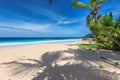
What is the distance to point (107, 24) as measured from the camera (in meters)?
19.5

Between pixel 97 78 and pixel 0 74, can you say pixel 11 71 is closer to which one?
pixel 0 74

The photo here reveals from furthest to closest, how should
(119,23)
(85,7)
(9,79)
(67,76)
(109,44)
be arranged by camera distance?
1. (109,44)
2. (119,23)
3. (85,7)
4. (67,76)
5. (9,79)

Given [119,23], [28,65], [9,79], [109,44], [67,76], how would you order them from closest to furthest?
[9,79]
[67,76]
[28,65]
[119,23]
[109,44]

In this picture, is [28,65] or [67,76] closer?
[67,76]

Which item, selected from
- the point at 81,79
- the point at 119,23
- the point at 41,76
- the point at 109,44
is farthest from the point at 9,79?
the point at 109,44

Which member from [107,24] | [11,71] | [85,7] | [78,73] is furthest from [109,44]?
[11,71]

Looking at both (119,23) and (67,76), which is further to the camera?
(119,23)

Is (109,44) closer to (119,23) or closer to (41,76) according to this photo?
(119,23)

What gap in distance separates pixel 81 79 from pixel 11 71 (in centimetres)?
318

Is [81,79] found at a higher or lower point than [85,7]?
lower

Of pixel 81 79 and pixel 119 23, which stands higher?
pixel 119 23

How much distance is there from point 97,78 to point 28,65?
11.9 feet

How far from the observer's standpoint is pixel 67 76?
6.01 metres

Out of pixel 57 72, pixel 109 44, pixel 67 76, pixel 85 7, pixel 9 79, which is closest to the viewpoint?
pixel 9 79
